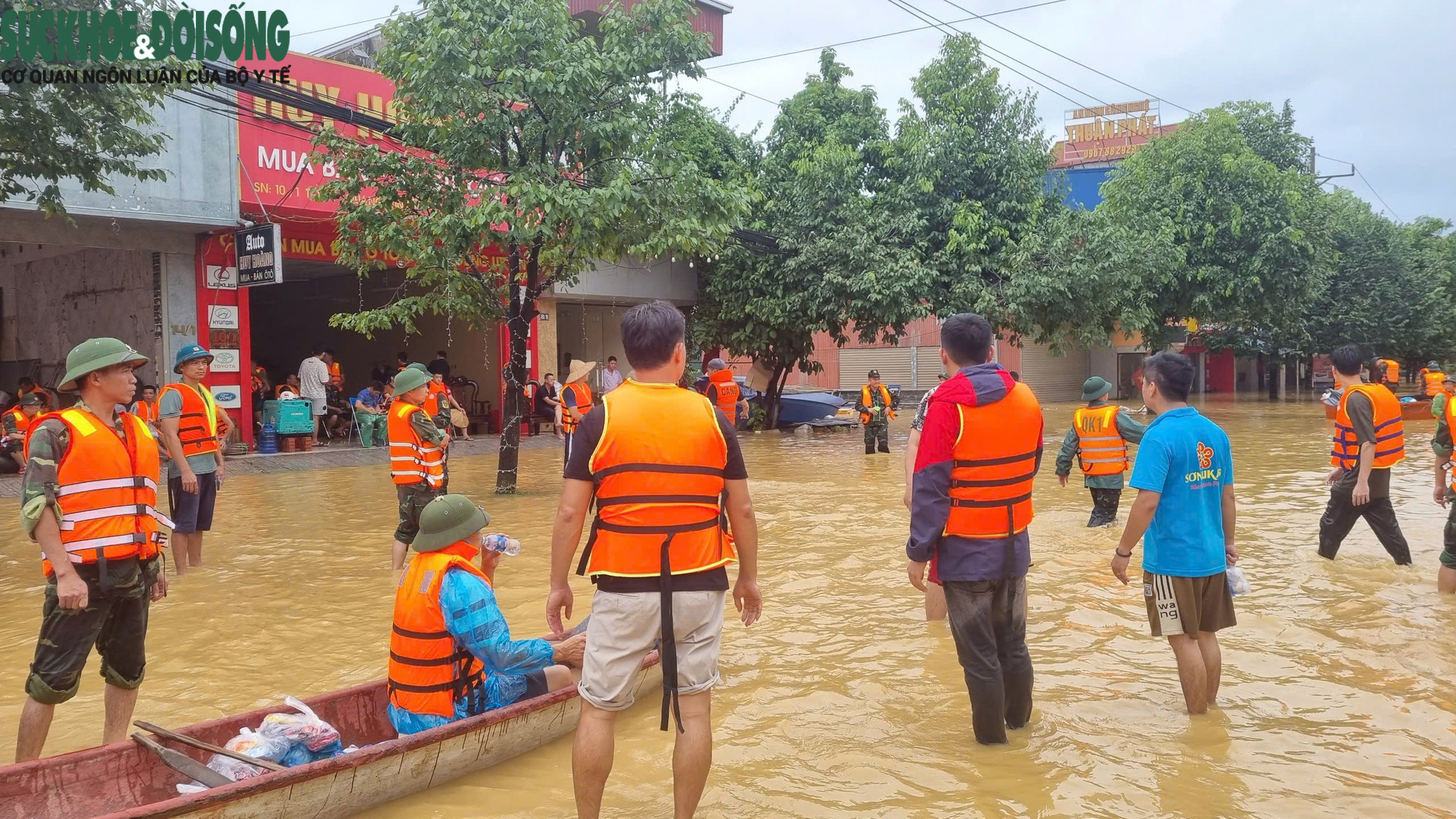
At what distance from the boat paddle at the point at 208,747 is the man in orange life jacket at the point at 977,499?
8.83 feet

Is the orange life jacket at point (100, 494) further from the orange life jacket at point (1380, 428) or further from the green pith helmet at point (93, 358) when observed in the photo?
the orange life jacket at point (1380, 428)

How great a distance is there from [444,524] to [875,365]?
3606cm

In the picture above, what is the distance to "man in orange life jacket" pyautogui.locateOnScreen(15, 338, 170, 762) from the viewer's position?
432cm

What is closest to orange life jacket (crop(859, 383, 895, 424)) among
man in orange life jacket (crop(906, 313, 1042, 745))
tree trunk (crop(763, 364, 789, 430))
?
tree trunk (crop(763, 364, 789, 430))

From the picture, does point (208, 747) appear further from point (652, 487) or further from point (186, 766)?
point (652, 487)

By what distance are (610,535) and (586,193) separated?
8511 millimetres

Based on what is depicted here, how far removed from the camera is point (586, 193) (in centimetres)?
1152

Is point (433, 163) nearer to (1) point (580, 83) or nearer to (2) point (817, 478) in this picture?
(1) point (580, 83)

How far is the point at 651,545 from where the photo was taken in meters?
3.54

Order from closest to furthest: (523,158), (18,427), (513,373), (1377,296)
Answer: (523,158) → (513,373) → (18,427) → (1377,296)

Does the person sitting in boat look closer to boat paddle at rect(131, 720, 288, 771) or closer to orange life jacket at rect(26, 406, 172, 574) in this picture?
boat paddle at rect(131, 720, 288, 771)

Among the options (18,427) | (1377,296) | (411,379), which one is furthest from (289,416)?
(1377,296)

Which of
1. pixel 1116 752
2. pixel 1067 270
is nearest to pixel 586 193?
pixel 1116 752

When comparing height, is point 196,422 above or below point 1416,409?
above
